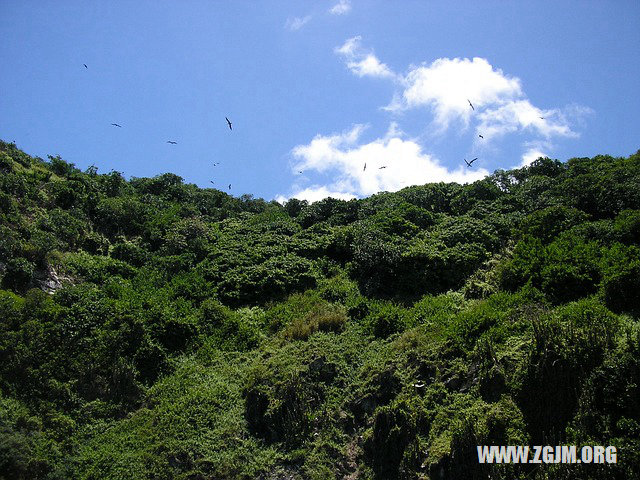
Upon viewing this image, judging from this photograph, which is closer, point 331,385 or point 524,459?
point 524,459

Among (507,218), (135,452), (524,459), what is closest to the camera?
(524,459)

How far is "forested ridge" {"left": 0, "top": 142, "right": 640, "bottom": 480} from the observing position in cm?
1452

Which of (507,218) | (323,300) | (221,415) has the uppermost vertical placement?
(507,218)

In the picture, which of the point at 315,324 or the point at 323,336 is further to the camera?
the point at 315,324

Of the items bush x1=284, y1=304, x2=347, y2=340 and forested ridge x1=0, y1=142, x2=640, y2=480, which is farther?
bush x1=284, y1=304, x2=347, y2=340

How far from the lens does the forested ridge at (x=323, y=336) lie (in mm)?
14516

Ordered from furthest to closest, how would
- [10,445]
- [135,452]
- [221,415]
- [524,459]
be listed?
1. [221,415]
2. [135,452]
3. [10,445]
4. [524,459]

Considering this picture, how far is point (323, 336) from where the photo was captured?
21.5 meters

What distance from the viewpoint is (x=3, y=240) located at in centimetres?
2220

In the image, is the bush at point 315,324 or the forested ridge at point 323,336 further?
the bush at point 315,324

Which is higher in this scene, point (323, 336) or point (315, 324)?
point (315, 324)

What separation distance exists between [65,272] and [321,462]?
15.8m

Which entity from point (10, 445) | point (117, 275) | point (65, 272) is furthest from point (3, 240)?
point (10, 445)

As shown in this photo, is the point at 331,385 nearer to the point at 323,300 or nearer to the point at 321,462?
the point at 321,462
